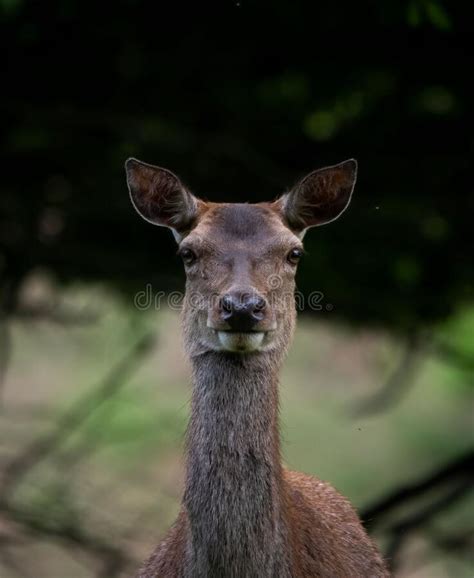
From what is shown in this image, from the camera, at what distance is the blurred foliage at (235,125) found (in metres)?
8.48

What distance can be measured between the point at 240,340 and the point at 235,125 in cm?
350

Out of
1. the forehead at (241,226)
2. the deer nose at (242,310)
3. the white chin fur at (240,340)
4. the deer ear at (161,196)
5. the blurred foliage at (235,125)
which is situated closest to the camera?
the deer nose at (242,310)

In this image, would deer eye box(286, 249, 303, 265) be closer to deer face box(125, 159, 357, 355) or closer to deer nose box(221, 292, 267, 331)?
deer face box(125, 159, 357, 355)

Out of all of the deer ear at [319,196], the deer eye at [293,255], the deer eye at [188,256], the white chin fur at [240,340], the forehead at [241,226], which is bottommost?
the white chin fur at [240,340]

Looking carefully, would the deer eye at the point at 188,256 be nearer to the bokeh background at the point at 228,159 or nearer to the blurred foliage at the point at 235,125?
the bokeh background at the point at 228,159

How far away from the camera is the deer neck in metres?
6.12

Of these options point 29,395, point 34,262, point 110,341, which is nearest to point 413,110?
point 34,262

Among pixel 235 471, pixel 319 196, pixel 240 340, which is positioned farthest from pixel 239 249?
pixel 235 471


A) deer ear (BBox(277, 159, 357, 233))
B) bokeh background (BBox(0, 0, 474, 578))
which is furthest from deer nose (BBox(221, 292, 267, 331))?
deer ear (BBox(277, 159, 357, 233))

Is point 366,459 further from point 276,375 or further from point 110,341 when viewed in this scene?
point 276,375

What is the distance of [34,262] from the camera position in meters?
10.1

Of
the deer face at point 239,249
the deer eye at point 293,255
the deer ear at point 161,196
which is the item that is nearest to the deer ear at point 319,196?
the deer face at point 239,249

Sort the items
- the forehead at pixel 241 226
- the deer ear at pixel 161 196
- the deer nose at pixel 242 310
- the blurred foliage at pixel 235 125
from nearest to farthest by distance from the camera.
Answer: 1. the deer nose at pixel 242 310
2. the forehead at pixel 241 226
3. the deer ear at pixel 161 196
4. the blurred foliage at pixel 235 125

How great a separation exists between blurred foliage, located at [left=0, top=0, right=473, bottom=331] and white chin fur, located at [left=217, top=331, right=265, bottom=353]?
230cm
